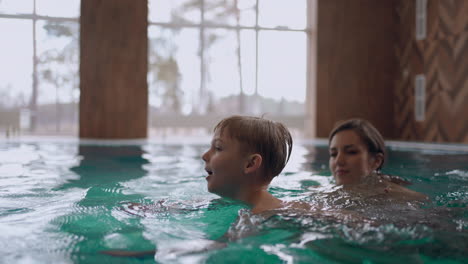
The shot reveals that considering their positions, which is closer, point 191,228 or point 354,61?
point 191,228

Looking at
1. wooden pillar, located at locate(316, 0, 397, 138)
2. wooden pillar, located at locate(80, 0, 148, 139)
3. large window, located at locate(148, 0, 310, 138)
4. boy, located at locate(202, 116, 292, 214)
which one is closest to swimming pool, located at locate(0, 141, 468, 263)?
boy, located at locate(202, 116, 292, 214)

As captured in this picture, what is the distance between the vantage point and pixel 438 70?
9.09m

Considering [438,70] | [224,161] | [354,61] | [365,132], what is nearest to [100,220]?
[224,161]

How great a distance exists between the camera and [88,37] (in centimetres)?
938

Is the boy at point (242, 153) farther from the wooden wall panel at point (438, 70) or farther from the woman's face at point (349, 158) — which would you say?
the wooden wall panel at point (438, 70)

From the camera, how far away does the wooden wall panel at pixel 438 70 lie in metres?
8.50

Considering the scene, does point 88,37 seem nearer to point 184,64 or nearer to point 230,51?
point 184,64

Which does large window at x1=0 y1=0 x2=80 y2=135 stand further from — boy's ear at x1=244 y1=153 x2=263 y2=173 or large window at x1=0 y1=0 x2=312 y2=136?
boy's ear at x1=244 y1=153 x2=263 y2=173

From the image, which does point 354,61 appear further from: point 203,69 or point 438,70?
point 203,69

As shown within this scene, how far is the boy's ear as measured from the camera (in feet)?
Result: 6.19

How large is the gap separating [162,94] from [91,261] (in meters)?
10.2

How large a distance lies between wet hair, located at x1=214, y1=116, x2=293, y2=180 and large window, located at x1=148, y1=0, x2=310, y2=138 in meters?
9.40

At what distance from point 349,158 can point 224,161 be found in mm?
1225

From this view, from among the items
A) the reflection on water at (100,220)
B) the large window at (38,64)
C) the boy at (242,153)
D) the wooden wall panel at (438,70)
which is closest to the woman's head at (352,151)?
the boy at (242,153)
